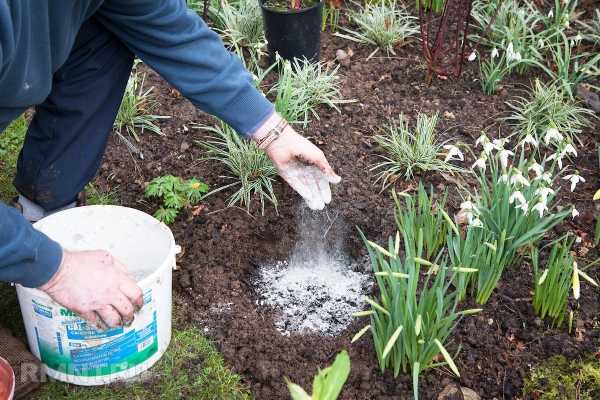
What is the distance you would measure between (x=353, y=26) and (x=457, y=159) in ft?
4.05

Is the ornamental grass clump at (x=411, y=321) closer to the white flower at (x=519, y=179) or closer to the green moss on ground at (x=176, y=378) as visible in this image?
the white flower at (x=519, y=179)

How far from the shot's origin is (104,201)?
2.93 m

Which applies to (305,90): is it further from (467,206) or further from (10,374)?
(10,374)

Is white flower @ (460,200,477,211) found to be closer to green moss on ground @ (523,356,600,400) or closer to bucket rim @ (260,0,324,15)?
green moss on ground @ (523,356,600,400)

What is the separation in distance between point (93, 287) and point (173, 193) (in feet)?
3.36

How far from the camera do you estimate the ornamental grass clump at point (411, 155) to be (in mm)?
3039

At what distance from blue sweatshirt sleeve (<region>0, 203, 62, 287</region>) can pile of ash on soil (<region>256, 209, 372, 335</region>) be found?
0.93m

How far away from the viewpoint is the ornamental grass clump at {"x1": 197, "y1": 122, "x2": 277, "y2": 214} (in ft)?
9.53

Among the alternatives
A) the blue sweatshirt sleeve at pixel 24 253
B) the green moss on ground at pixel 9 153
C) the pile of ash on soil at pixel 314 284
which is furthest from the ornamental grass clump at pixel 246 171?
the blue sweatshirt sleeve at pixel 24 253

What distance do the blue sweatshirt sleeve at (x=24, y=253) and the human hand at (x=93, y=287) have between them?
36 mm

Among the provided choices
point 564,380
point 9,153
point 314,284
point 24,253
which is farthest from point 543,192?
point 9,153

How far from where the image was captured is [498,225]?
243 centimetres

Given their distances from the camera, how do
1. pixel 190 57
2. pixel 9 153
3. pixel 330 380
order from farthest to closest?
1. pixel 9 153
2. pixel 190 57
3. pixel 330 380

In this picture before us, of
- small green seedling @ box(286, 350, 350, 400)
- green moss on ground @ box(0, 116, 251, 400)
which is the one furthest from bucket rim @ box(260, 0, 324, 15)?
small green seedling @ box(286, 350, 350, 400)
